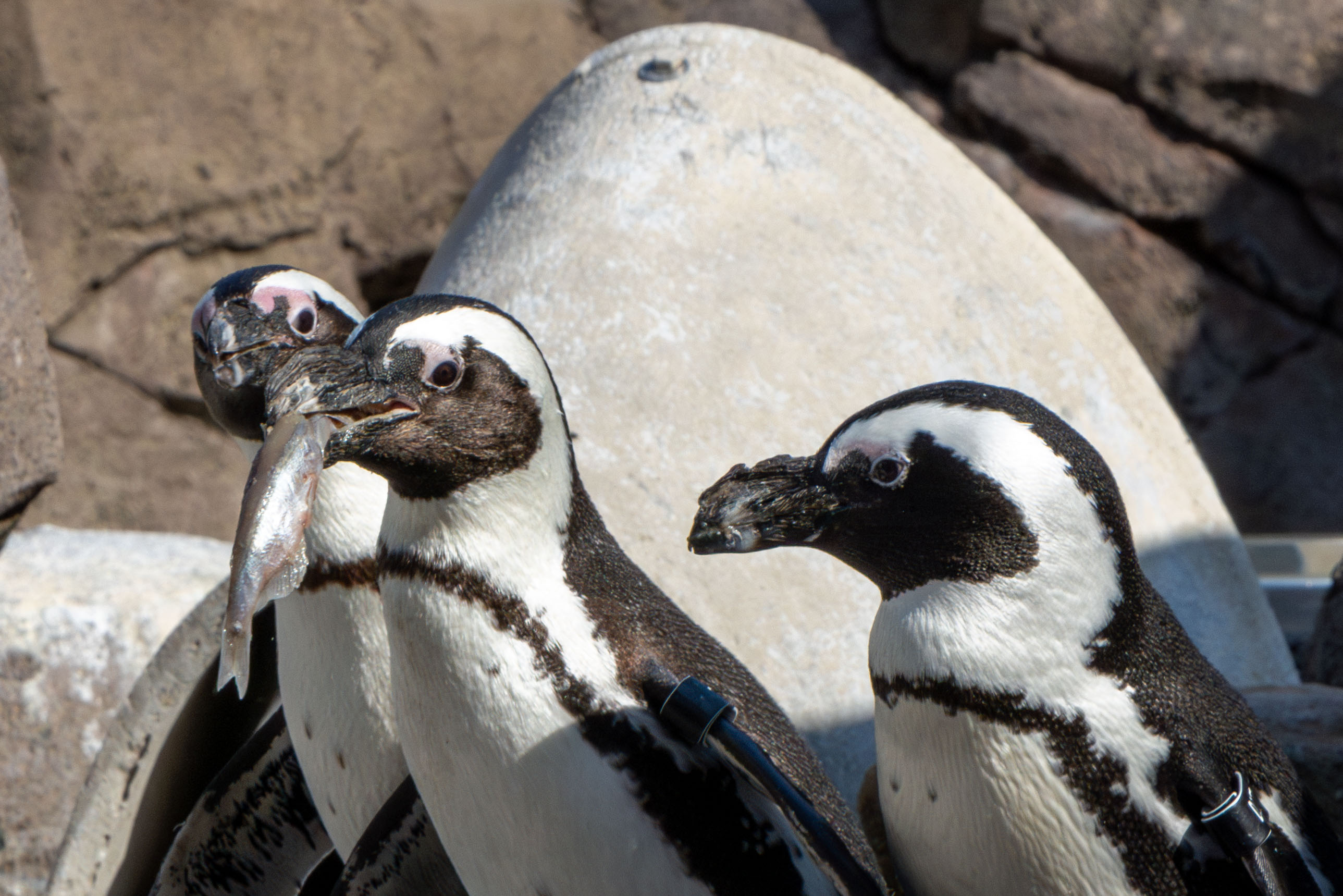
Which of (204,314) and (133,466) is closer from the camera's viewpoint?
(204,314)

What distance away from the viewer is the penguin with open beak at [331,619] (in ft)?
3.70

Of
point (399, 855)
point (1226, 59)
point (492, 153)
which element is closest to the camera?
point (399, 855)

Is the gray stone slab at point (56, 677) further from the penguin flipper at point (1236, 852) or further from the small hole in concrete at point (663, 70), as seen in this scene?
the penguin flipper at point (1236, 852)

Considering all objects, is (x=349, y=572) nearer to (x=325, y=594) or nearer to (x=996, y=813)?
(x=325, y=594)

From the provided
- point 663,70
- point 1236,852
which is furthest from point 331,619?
point 663,70

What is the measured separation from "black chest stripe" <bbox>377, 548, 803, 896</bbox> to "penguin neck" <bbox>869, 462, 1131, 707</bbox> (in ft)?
0.62

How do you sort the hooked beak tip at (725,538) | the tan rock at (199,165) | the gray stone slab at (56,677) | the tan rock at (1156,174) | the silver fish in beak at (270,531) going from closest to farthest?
the silver fish in beak at (270,531) < the hooked beak tip at (725,538) < the gray stone slab at (56,677) < the tan rock at (199,165) < the tan rock at (1156,174)

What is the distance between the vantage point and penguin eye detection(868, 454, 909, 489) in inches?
34.4

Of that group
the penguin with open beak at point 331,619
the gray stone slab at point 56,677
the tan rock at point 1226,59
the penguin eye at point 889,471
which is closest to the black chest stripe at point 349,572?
the penguin with open beak at point 331,619

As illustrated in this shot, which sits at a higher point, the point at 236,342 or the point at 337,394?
the point at 337,394

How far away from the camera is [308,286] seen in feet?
4.05

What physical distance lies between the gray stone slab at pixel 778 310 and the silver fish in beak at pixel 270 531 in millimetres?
856

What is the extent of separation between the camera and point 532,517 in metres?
0.97

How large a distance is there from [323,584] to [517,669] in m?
0.32
